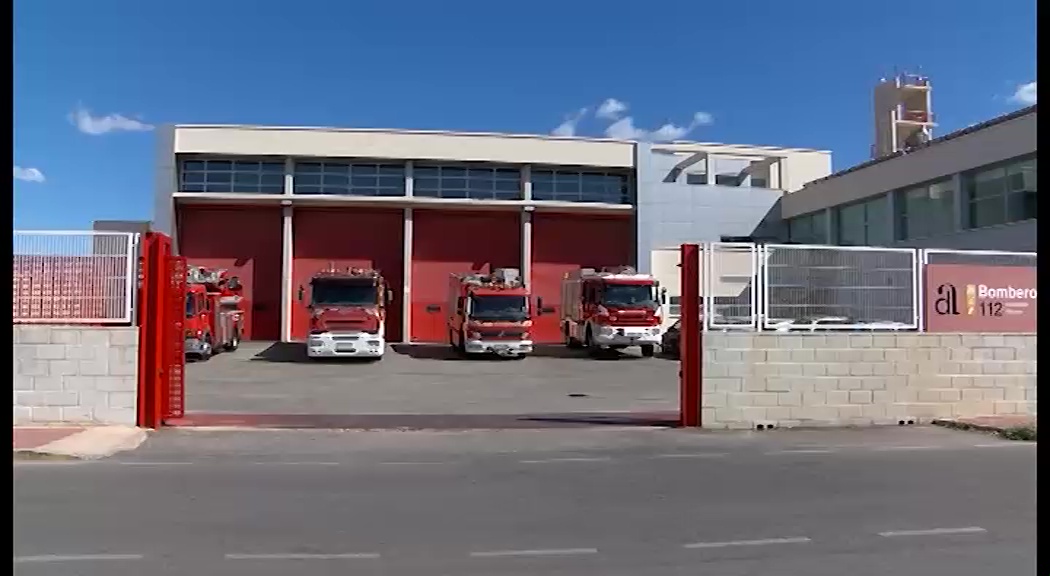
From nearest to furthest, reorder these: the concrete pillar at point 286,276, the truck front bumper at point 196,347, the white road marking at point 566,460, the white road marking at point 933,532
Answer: the white road marking at point 933,532, the white road marking at point 566,460, the truck front bumper at point 196,347, the concrete pillar at point 286,276

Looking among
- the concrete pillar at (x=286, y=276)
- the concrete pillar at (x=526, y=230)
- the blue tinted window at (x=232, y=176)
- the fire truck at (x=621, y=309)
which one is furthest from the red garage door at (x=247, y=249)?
the fire truck at (x=621, y=309)

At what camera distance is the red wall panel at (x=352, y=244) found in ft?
130

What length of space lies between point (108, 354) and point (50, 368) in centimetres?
81

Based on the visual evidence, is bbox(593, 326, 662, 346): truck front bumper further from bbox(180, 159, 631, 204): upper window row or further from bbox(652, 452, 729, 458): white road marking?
bbox(652, 452, 729, 458): white road marking

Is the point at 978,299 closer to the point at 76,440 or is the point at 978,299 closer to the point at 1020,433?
the point at 1020,433

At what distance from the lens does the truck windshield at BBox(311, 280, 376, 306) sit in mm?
28000

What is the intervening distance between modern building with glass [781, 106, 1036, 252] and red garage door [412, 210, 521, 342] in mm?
13893

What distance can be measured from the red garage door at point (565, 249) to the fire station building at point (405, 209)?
56 millimetres

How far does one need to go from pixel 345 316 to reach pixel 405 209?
12.8 metres

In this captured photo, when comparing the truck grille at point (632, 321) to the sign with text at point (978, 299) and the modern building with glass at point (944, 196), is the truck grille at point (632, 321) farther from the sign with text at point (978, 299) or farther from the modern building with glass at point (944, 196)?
the sign with text at point (978, 299)

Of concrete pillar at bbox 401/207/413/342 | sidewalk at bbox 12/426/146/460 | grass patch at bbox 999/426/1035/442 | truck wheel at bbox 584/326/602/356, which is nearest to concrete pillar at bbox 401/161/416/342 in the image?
concrete pillar at bbox 401/207/413/342

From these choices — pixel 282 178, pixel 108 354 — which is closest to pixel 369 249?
pixel 282 178
